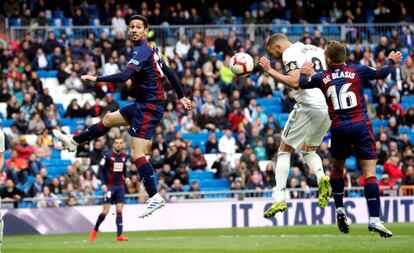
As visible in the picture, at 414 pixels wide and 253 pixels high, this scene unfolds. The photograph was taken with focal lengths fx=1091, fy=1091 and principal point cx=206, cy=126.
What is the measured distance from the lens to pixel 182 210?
27469 millimetres

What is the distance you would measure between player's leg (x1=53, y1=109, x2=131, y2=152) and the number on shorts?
304cm

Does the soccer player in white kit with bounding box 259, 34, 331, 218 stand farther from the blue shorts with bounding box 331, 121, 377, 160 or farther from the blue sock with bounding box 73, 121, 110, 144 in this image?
the blue sock with bounding box 73, 121, 110, 144

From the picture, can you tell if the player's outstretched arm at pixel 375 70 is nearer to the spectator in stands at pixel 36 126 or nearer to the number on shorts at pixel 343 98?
the number on shorts at pixel 343 98

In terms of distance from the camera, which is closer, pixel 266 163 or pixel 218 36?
pixel 266 163

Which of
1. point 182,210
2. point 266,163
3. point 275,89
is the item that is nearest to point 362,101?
point 182,210

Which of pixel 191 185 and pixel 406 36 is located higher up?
pixel 406 36

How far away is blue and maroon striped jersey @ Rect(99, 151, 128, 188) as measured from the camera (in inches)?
919

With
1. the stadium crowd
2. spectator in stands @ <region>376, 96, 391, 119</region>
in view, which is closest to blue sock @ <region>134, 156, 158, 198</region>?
the stadium crowd

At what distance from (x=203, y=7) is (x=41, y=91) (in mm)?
7665

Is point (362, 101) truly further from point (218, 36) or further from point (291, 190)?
point (218, 36)

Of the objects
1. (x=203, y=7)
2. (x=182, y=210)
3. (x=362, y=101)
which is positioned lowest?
(x=182, y=210)

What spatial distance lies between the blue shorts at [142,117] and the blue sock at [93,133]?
46 cm

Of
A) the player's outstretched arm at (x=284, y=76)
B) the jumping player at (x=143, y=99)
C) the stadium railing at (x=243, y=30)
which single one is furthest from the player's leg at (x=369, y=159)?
the stadium railing at (x=243, y=30)

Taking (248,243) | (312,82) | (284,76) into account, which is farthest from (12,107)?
(312,82)
